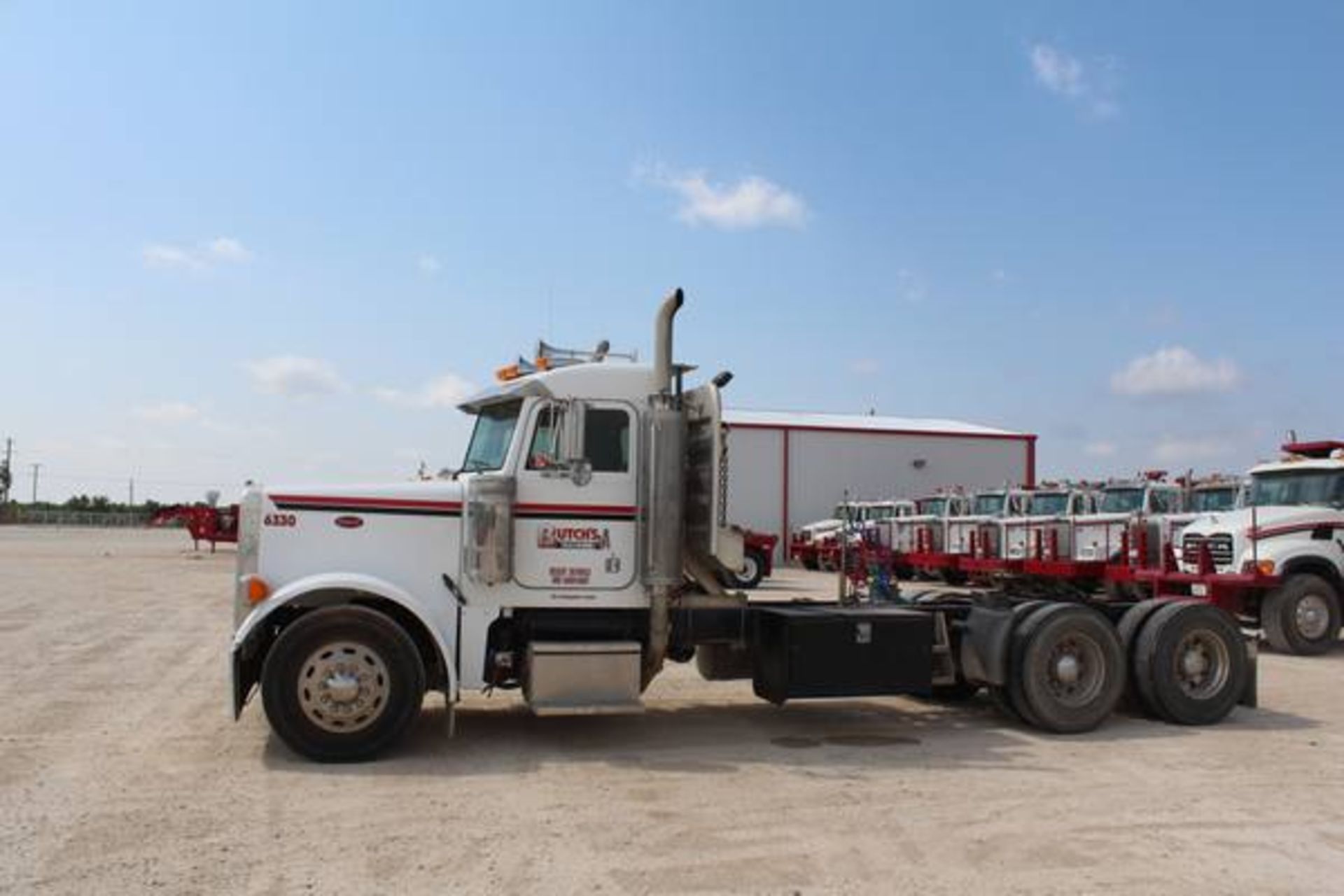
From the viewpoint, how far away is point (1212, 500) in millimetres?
20141

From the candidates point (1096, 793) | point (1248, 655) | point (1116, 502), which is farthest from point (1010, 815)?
point (1116, 502)

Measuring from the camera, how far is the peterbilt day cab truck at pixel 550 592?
7875 mm

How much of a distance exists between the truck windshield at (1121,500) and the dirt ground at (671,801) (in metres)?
10.9

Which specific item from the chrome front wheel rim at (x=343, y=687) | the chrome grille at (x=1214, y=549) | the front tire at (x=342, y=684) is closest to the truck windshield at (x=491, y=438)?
the front tire at (x=342, y=684)

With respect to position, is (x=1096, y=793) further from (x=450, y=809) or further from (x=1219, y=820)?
(x=450, y=809)

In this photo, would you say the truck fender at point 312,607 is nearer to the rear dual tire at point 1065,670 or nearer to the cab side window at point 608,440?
the cab side window at point 608,440

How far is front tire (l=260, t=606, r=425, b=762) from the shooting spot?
7.74m

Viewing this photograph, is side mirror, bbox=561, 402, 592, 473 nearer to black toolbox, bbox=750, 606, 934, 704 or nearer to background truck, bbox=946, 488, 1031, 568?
black toolbox, bbox=750, 606, 934, 704

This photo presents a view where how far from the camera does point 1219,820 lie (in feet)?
22.1

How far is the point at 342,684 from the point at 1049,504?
1963 centimetres

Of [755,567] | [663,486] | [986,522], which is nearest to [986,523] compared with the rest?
[986,522]

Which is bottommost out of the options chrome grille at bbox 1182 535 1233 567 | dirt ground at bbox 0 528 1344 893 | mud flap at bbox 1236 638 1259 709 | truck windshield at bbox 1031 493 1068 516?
dirt ground at bbox 0 528 1344 893

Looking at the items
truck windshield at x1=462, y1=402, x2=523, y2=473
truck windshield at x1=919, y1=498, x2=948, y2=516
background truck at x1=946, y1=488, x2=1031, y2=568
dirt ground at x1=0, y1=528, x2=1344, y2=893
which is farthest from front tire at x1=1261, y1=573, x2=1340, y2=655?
truck windshield at x1=919, y1=498, x2=948, y2=516

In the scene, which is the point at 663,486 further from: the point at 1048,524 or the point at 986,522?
the point at 986,522
